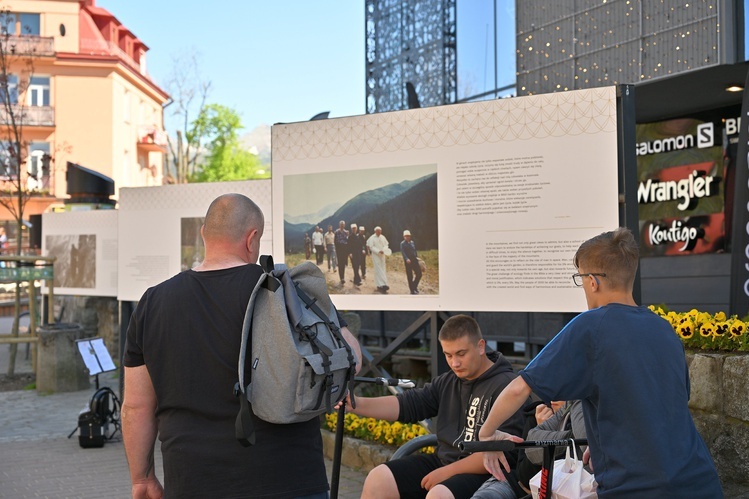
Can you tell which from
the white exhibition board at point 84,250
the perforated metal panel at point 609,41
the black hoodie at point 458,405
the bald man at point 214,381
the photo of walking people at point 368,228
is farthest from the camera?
the white exhibition board at point 84,250

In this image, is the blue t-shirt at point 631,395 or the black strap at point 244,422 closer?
the black strap at point 244,422

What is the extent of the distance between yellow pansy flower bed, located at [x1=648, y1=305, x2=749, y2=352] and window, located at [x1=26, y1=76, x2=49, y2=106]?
170 feet

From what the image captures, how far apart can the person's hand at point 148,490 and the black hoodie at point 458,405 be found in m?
1.72

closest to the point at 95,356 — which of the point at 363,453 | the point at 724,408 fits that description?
the point at 363,453

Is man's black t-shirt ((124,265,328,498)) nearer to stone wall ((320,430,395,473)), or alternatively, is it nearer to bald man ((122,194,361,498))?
bald man ((122,194,361,498))

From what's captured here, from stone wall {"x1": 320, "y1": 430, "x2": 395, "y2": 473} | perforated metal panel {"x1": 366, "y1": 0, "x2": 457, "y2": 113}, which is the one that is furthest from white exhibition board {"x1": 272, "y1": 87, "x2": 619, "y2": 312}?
perforated metal panel {"x1": 366, "y1": 0, "x2": 457, "y2": 113}

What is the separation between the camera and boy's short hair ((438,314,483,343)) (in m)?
5.10

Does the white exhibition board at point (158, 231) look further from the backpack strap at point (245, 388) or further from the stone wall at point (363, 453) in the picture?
the backpack strap at point (245, 388)

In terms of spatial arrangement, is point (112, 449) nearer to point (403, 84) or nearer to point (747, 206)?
Result: point (747, 206)

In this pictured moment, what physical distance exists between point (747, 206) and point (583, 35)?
21.9 feet

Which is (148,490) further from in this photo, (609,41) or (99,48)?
(99,48)

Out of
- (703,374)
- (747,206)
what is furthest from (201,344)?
(747,206)

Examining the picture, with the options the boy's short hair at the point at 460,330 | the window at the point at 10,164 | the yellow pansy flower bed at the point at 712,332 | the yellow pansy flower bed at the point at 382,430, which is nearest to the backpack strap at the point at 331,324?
the boy's short hair at the point at 460,330

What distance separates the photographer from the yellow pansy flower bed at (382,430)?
8.00 m
